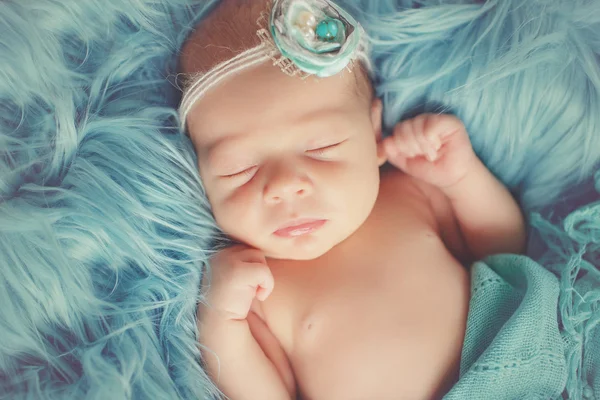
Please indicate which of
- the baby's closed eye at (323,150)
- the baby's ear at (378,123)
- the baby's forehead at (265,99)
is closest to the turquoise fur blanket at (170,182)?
the baby's ear at (378,123)

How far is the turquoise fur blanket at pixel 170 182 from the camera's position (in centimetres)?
105

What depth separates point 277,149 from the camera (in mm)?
1062

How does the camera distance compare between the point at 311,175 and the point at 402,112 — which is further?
the point at 402,112

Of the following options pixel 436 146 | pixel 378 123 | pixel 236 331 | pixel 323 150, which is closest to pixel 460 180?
pixel 436 146

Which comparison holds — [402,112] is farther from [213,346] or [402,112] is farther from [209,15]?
[213,346]

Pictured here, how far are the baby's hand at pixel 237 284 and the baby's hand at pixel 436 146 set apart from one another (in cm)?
38

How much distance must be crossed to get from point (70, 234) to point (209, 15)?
0.52m

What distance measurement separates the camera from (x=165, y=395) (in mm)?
1051

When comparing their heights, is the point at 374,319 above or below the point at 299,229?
below

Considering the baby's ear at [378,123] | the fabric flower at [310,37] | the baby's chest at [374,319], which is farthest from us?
the baby's ear at [378,123]

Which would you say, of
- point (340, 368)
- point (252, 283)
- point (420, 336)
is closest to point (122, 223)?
point (252, 283)

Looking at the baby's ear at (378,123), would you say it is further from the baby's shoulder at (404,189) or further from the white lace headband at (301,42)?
the white lace headband at (301,42)

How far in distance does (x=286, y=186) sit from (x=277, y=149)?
74mm

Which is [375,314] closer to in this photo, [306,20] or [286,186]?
[286,186]
